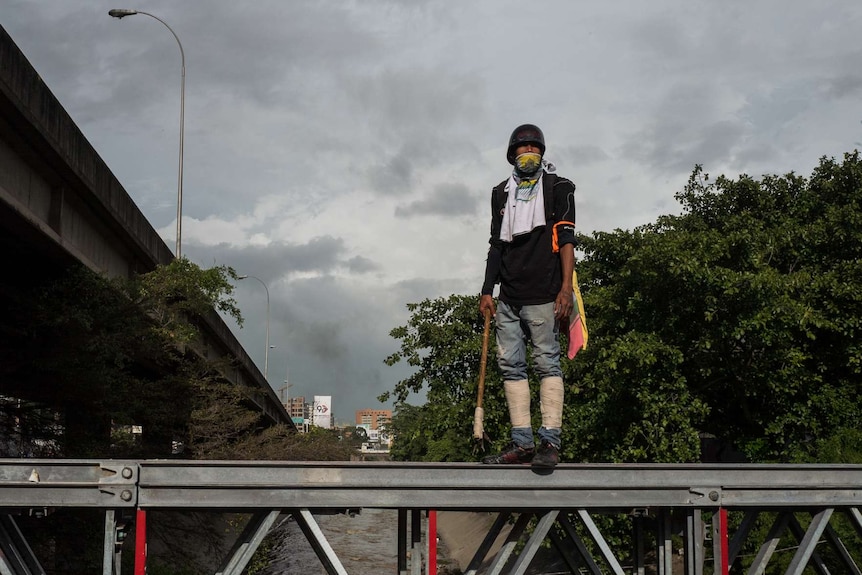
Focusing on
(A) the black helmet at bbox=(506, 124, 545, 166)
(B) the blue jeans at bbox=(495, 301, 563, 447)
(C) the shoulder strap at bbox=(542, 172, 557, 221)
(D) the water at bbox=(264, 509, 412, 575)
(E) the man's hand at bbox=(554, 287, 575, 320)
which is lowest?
(D) the water at bbox=(264, 509, 412, 575)

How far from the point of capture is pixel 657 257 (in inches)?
749

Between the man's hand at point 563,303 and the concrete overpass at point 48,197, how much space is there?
842 cm

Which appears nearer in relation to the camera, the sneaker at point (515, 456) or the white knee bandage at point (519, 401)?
the sneaker at point (515, 456)

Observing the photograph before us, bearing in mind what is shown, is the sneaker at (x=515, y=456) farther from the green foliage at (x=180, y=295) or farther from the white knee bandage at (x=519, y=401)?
the green foliage at (x=180, y=295)

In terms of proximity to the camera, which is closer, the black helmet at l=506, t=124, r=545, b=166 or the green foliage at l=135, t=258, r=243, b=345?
the black helmet at l=506, t=124, r=545, b=166

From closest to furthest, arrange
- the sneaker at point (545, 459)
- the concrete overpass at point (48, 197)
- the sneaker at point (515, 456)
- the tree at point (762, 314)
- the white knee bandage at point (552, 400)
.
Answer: the sneaker at point (545, 459)
the sneaker at point (515, 456)
the white knee bandage at point (552, 400)
the concrete overpass at point (48, 197)
the tree at point (762, 314)

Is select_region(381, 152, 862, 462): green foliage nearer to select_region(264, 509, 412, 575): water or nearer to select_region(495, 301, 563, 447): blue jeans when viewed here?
select_region(264, 509, 412, 575): water

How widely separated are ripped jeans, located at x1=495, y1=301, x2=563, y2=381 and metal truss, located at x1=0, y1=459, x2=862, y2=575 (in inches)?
33.7

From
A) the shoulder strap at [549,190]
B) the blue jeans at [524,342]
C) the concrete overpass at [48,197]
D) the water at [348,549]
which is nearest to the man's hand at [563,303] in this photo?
the blue jeans at [524,342]

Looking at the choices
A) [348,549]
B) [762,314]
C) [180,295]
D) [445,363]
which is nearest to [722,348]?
[762,314]

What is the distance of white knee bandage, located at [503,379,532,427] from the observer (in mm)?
6750

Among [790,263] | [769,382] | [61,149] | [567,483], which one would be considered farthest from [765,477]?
[790,263]

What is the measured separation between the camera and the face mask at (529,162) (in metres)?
6.90

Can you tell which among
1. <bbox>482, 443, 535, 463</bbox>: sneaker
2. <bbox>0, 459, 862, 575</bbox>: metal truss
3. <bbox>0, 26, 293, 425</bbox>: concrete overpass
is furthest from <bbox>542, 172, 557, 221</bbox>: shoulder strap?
<bbox>0, 26, 293, 425</bbox>: concrete overpass
